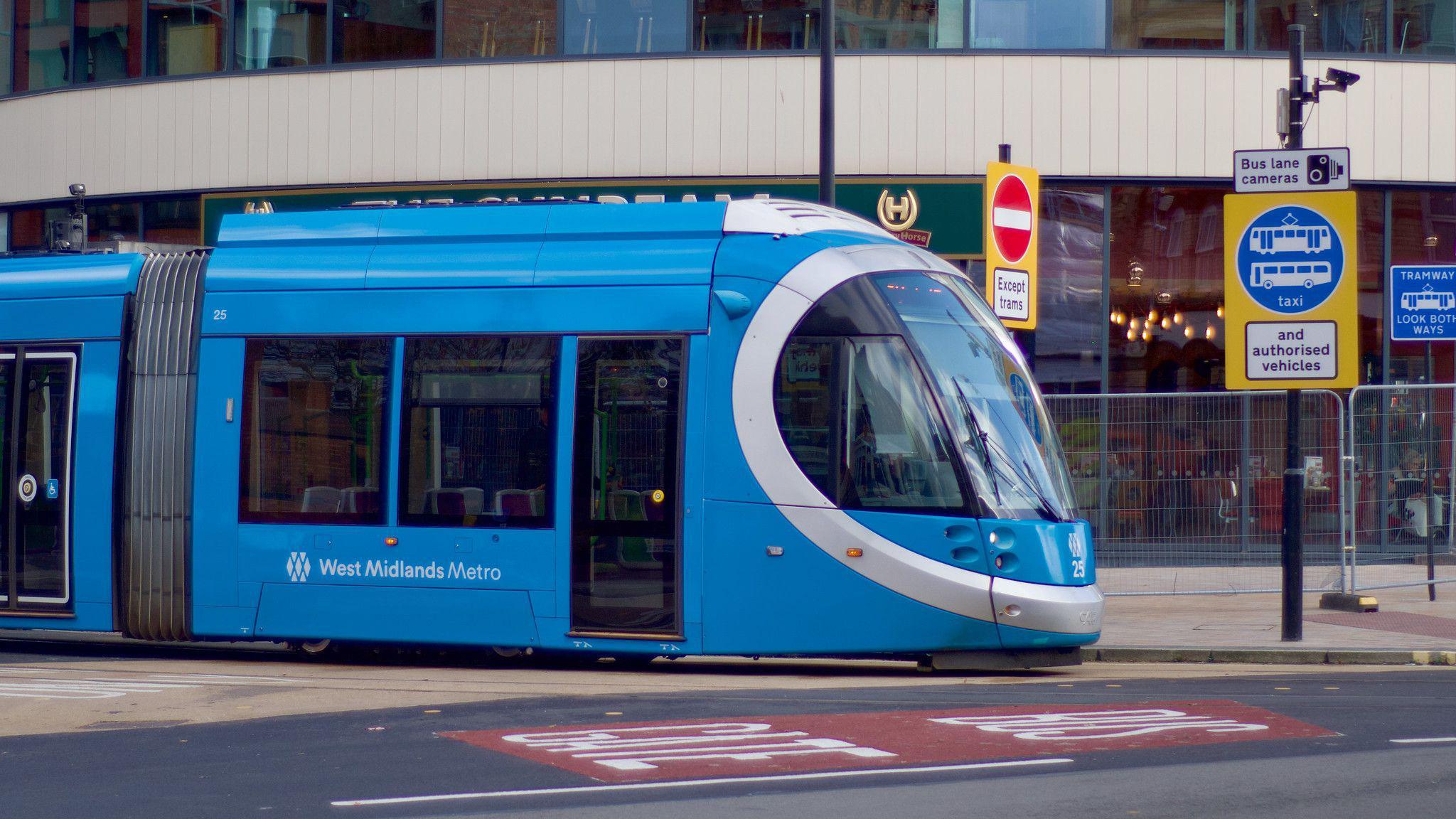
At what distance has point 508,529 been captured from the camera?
11.2 m

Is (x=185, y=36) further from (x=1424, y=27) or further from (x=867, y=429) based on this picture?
Result: (x=1424, y=27)

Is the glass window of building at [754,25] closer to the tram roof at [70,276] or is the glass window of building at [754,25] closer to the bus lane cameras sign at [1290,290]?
the bus lane cameras sign at [1290,290]

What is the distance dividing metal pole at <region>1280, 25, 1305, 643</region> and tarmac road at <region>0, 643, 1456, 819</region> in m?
0.86

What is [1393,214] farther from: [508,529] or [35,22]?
[35,22]

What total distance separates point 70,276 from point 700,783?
317 inches

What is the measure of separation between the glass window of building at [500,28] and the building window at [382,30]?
305 millimetres

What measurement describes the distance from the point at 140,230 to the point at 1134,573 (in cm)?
1360

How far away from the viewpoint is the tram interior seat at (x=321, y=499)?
11625 millimetres

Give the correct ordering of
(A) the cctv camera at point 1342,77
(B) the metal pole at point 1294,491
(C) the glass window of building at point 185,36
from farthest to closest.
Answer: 1. (C) the glass window of building at point 185,36
2. (A) the cctv camera at point 1342,77
3. (B) the metal pole at point 1294,491

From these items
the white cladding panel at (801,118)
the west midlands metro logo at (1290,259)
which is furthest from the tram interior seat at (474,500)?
the white cladding panel at (801,118)

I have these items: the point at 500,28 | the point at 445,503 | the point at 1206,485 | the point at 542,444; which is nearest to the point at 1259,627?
the point at 1206,485

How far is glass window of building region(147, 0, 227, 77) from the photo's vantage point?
20766 millimetres

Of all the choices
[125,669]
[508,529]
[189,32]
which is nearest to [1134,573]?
[508,529]

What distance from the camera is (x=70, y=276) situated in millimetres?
12688
